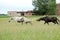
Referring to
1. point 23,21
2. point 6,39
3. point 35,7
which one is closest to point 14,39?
point 6,39

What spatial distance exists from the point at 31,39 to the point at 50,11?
7328cm

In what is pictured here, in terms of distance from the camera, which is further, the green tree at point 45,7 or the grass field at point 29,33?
the green tree at point 45,7

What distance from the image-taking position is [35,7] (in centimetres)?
8888

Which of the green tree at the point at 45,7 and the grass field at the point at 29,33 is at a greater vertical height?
the grass field at the point at 29,33

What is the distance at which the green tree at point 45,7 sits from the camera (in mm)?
82312

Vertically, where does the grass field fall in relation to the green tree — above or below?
above

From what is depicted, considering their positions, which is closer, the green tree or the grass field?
the grass field

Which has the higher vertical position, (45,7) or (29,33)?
(29,33)

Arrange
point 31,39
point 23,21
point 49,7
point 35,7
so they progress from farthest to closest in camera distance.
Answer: point 35,7 < point 49,7 < point 23,21 < point 31,39

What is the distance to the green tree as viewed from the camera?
82.3 meters

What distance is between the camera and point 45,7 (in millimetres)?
86938

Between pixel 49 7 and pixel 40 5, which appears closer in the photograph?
pixel 49 7

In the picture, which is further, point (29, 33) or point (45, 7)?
point (45, 7)

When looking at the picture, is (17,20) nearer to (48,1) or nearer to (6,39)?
(6,39)
